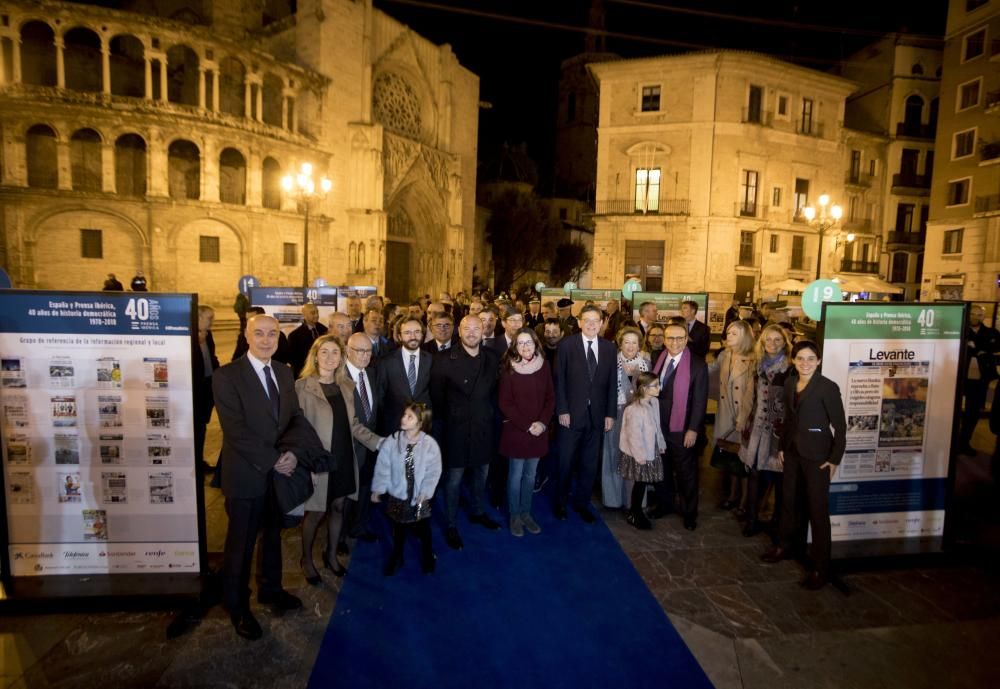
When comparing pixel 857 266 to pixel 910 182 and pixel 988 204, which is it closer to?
pixel 910 182

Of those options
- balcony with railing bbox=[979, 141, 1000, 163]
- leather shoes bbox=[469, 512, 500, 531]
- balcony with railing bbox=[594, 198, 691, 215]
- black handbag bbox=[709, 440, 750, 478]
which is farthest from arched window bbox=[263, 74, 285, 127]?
balcony with railing bbox=[979, 141, 1000, 163]

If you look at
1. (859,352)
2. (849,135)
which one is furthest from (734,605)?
(849,135)

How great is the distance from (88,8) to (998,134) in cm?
4175

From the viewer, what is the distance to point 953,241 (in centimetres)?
2900

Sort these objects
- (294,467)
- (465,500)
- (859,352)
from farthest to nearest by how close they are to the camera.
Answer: (465,500) → (859,352) → (294,467)

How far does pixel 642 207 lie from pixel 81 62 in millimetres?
28394

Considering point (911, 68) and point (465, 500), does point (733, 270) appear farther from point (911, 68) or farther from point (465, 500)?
point (465, 500)

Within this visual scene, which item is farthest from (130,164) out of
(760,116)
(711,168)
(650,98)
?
(760,116)

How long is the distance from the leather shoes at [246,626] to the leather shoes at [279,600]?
0.24m

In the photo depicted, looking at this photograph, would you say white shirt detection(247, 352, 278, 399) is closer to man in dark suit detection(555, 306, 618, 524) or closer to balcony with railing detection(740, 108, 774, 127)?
man in dark suit detection(555, 306, 618, 524)

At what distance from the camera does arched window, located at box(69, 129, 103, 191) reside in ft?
77.6

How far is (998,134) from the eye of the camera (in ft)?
88.7

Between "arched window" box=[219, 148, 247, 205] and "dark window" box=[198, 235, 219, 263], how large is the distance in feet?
10.2

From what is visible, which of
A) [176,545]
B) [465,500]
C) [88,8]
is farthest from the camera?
[88,8]
